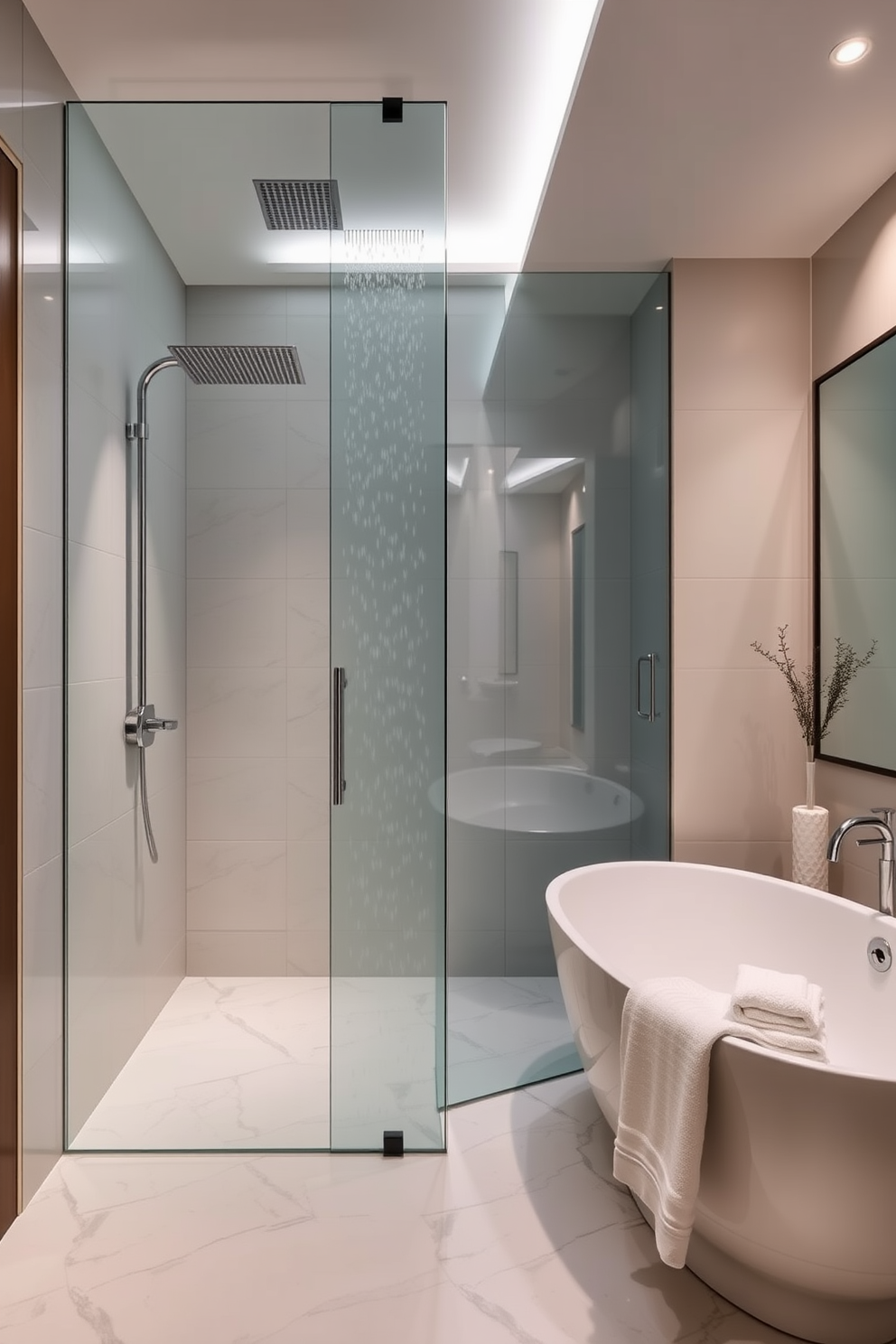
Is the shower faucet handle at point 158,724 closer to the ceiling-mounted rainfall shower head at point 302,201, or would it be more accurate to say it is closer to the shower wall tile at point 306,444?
the shower wall tile at point 306,444

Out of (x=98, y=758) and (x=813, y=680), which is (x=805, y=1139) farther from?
(x=98, y=758)

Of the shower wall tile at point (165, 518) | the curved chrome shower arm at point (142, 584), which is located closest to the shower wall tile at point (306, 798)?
the curved chrome shower arm at point (142, 584)

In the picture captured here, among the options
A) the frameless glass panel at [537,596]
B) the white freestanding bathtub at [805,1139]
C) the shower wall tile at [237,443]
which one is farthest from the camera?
the shower wall tile at [237,443]

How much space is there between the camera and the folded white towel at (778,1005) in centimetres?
184

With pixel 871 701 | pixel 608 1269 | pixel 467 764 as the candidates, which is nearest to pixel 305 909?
pixel 467 764

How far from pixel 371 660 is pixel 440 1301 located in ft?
4.57

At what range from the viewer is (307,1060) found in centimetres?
272

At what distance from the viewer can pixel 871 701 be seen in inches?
98.3

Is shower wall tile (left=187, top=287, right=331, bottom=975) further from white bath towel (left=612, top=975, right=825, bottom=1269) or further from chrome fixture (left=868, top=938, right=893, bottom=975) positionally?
chrome fixture (left=868, top=938, right=893, bottom=975)

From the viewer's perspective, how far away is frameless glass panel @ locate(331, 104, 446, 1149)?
2.14 m

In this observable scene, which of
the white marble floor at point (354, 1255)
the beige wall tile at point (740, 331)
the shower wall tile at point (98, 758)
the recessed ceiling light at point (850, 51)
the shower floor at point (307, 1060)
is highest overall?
the recessed ceiling light at point (850, 51)

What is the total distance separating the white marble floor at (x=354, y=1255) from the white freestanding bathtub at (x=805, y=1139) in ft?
0.47

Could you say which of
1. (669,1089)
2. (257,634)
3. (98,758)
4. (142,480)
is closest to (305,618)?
(257,634)

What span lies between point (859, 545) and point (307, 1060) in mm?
2358
